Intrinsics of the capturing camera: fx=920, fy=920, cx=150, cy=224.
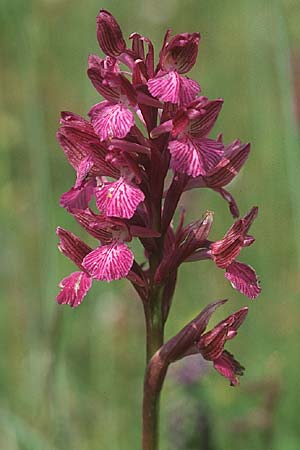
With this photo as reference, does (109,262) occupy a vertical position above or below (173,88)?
below

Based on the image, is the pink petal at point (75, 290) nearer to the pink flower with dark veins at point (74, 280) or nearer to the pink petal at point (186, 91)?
the pink flower with dark veins at point (74, 280)

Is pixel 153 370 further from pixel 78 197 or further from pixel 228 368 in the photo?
pixel 78 197

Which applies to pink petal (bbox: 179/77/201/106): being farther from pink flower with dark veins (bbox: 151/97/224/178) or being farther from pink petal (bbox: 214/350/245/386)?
pink petal (bbox: 214/350/245/386)

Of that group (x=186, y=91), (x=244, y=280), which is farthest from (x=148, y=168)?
(x=244, y=280)

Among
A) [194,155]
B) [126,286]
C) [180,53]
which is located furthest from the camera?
[126,286]

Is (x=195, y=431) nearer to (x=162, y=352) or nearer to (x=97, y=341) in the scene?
(x=162, y=352)

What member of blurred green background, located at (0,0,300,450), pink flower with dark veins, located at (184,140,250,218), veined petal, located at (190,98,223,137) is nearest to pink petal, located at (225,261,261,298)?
pink flower with dark veins, located at (184,140,250,218)

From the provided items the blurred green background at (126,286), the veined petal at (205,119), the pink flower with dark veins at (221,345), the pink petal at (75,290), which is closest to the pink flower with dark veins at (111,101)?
A: the veined petal at (205,119)
